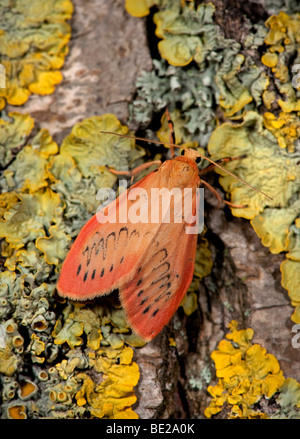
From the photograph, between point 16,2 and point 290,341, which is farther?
point 16,2

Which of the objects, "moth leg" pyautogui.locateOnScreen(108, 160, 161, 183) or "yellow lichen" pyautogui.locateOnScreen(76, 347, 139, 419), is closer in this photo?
"yellow lichen" pyautogui.locateOnScreen(76, 347, 139, 419)

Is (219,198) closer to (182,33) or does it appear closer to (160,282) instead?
(160,282)

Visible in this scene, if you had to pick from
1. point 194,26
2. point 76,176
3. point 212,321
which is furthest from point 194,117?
point 212,321

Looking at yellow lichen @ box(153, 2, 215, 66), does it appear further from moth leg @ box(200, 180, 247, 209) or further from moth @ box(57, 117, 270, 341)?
moth leg @ box(200, 180, 247, 209)

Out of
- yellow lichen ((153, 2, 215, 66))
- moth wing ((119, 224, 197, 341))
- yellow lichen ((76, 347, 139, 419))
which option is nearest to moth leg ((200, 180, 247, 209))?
moth wing ((119, 224, 197, 341))

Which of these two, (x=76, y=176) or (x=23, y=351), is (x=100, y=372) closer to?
(x=23, y=351)

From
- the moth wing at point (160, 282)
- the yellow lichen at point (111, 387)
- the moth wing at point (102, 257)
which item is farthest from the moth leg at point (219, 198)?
the yellow lichen at point (111, 387)

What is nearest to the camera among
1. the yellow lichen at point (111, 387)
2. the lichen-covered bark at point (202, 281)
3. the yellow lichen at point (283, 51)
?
the yellow lichen at point (111, 387)

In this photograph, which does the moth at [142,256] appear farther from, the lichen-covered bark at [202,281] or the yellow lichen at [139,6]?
the yellow lichen at [139,6]
